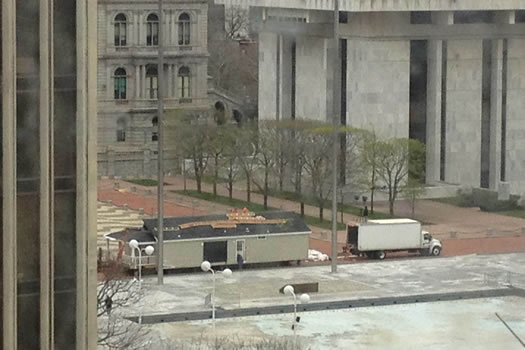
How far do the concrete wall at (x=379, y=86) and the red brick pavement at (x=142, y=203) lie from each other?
2.49 metres

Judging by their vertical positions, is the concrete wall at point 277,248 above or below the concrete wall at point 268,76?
below

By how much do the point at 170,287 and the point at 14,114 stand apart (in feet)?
27.1

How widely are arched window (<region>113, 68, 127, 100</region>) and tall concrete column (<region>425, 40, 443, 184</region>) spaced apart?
5518 millimetres

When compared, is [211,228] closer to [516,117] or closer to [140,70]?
[516,117]

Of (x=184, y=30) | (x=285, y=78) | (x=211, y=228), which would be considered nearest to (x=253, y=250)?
(x=211, y=228)

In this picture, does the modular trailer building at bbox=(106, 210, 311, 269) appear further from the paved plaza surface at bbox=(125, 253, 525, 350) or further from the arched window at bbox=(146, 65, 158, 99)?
the arched window at bbox=(146, 65, 158, 99)

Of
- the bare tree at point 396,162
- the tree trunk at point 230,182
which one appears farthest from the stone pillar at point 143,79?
the bare tree at point 396,162

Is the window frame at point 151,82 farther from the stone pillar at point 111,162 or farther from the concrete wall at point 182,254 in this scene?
the concrete wall at point 182,254

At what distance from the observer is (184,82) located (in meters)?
26.5

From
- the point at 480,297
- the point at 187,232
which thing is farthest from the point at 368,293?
the point at 187,232

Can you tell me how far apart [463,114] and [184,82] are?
5492 mm

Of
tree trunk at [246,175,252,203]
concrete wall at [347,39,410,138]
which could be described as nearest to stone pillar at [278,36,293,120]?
concrete wall at [347,39,410,138]

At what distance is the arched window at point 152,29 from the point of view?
26250mm

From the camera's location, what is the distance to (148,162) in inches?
974
